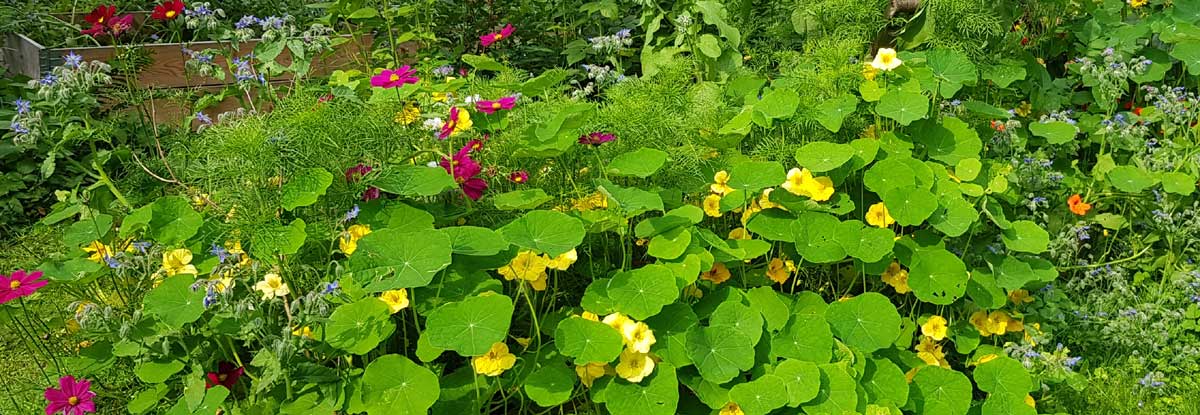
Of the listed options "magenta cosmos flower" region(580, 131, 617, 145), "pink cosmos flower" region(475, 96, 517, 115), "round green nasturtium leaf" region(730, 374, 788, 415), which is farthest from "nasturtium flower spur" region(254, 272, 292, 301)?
"round green nasturtium leaf" region(730, 374, 788, 415)

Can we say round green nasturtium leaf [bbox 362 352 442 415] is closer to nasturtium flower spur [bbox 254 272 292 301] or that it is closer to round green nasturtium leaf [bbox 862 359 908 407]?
nasturtium flower spur [bbox 254 272 292 301]

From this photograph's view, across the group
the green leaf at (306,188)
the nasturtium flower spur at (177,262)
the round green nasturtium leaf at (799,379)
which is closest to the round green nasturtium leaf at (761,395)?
the round green nasturtium leaf at (799,379)

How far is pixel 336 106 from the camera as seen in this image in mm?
2205

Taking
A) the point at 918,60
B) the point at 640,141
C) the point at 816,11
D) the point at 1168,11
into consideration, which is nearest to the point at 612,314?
the point at 640,141

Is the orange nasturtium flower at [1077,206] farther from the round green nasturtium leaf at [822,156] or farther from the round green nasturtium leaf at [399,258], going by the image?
the round green nasturtium leaf at [399,258]

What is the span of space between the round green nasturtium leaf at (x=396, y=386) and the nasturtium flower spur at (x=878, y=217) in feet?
3.77

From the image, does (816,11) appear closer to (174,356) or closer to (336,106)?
(336,106)

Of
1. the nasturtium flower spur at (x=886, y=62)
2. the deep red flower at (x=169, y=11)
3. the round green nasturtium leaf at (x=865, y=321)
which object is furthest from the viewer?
the deep red flower at (x=169, y=11)

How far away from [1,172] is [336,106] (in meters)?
2.14

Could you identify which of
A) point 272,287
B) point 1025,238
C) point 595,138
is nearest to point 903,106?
point 1025,238

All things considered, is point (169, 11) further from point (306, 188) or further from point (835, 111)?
point (835, 111)

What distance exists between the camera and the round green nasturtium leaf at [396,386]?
1.73 meters

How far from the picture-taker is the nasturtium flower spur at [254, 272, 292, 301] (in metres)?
1.87

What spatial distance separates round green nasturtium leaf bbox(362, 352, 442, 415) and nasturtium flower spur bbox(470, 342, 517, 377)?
0.11 m
